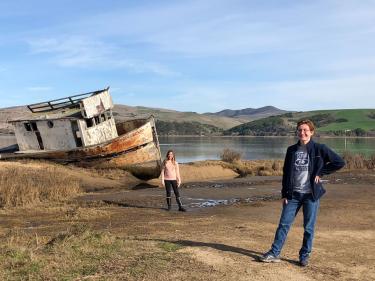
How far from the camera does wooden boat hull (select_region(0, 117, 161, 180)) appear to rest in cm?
2416

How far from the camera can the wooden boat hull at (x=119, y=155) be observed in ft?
79.3

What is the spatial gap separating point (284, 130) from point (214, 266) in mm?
129030

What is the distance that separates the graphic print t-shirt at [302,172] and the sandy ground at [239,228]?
991mm

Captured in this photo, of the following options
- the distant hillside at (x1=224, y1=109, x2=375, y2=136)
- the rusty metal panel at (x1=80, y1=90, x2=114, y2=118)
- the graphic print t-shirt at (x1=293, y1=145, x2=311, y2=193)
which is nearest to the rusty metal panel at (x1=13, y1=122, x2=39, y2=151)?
the rusty metal panel at (x1=80, y1=90, x2=114, y2=118)

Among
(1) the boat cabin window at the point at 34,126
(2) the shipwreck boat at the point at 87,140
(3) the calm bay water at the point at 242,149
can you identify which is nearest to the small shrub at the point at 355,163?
(3) the calm bay water at the point at 242,149

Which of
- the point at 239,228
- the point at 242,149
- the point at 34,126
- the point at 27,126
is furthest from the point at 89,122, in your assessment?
the point at 242,149

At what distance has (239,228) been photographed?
8781 millimetres

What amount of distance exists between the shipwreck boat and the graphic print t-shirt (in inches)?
722

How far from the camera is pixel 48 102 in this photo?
2653 centimetres

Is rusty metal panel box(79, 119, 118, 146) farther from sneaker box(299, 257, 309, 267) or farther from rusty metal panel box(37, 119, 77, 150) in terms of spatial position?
sneaker box(299, 257, 309, 267)

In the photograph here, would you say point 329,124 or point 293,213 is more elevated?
point 293,213

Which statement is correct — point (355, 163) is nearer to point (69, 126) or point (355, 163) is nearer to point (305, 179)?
point (69, 126)

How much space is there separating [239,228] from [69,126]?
17.6 meters

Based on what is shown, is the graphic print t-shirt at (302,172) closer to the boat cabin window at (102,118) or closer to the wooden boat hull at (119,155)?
the wooden boat hull at (119,155)
